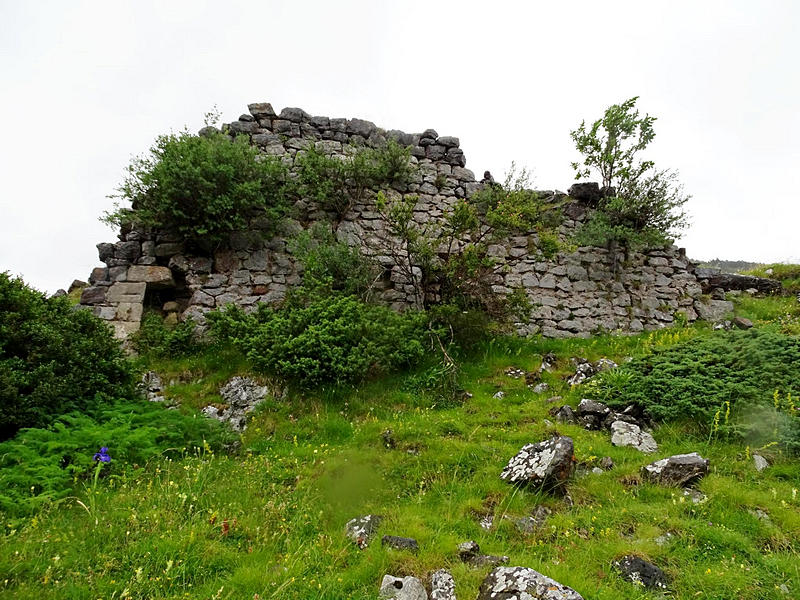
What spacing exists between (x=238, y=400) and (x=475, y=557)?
4547mm

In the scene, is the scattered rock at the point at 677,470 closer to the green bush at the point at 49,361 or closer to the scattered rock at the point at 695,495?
the scattered rock at the point at 695,495

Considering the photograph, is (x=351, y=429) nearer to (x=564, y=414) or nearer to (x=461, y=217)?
(x=564, y=414)

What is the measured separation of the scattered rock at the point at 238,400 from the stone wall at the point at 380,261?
2.04 meters

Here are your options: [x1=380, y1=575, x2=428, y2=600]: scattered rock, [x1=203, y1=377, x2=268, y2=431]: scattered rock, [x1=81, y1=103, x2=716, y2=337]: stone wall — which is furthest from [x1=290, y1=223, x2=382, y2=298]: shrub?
[x1=380, y1=575, x2=428, y2=600]: scattered rock

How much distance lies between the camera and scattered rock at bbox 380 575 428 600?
3074mm

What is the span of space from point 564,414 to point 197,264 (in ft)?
24.5

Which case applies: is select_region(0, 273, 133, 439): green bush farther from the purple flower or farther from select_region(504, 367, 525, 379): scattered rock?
select_region(504, 367, 525, 379): scattered rock

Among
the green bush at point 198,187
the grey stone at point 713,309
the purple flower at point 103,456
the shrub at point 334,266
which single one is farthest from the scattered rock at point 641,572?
the grey stone at point 713,309

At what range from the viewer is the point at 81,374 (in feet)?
17.8

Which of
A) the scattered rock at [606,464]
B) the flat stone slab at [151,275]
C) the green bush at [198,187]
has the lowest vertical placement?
the scattered rock at [606,464]

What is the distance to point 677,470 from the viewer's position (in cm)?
452

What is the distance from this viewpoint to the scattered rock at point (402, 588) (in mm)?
3074

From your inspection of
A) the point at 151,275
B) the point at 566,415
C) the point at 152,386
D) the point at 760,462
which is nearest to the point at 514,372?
the point at 566,415

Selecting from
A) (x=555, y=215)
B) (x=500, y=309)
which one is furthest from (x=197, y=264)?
(x=555, y=215)
